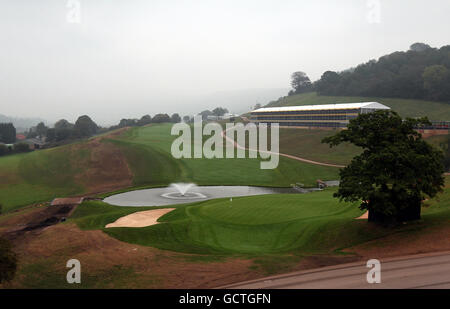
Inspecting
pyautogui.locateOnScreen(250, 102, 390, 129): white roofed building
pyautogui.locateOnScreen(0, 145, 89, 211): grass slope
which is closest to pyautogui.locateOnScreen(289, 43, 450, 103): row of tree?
pyautogui.locateOnScreen(250, 102, 390, 129): white roofed building

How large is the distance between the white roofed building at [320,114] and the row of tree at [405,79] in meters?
41.3

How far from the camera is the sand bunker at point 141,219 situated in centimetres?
3988

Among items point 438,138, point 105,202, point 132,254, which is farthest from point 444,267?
point 438,138

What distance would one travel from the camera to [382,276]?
1920cm

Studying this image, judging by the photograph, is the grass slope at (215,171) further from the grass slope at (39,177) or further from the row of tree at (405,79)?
the row of tree at (405,79)

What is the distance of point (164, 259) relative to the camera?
970 inches

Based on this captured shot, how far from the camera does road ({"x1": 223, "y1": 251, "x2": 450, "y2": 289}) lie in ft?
59.7

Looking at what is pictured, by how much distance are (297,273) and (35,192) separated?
62.8 meters

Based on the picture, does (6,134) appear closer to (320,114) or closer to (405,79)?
(320,114)

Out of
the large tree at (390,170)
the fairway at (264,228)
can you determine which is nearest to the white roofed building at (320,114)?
the fairway at (264,228)

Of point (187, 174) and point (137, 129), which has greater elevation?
point (137, 129)

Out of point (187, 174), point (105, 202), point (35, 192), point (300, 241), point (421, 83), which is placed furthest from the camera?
point (421, 83)
